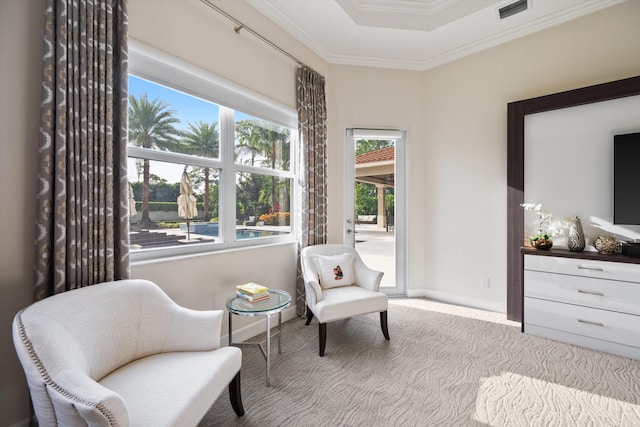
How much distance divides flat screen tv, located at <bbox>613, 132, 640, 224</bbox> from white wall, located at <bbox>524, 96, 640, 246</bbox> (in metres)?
0.09

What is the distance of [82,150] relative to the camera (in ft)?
5.24

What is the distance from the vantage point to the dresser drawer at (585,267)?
236 cm

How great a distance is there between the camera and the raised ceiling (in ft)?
9.28

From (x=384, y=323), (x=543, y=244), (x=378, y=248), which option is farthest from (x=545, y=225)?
(x=384, y=323)

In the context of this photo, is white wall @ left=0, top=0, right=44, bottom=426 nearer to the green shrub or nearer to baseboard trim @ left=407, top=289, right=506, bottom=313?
the green shrub

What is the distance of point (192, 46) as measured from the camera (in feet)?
7.33

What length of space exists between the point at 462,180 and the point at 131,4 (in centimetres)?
360

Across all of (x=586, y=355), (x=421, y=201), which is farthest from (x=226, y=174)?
(x=586, y=355)

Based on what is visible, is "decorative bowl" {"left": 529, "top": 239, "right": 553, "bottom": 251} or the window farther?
"decorative bowl" {"left": 529, "top": 239, "right": 553, "bottom": 251}

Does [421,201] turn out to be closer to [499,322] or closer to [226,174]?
[499,322]

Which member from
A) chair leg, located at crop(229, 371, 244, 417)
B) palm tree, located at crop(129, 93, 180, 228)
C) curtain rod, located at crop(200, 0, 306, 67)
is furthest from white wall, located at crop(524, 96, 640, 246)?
palm tree, located at crop(129, 93, 180, 228)

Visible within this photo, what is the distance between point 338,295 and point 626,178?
2.71m

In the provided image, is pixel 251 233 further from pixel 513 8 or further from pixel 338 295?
pixel 513 8

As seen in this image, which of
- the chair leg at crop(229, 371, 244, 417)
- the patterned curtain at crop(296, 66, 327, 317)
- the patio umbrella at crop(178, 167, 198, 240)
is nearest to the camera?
the chair leg at crop(229, 371, 244, 417)
